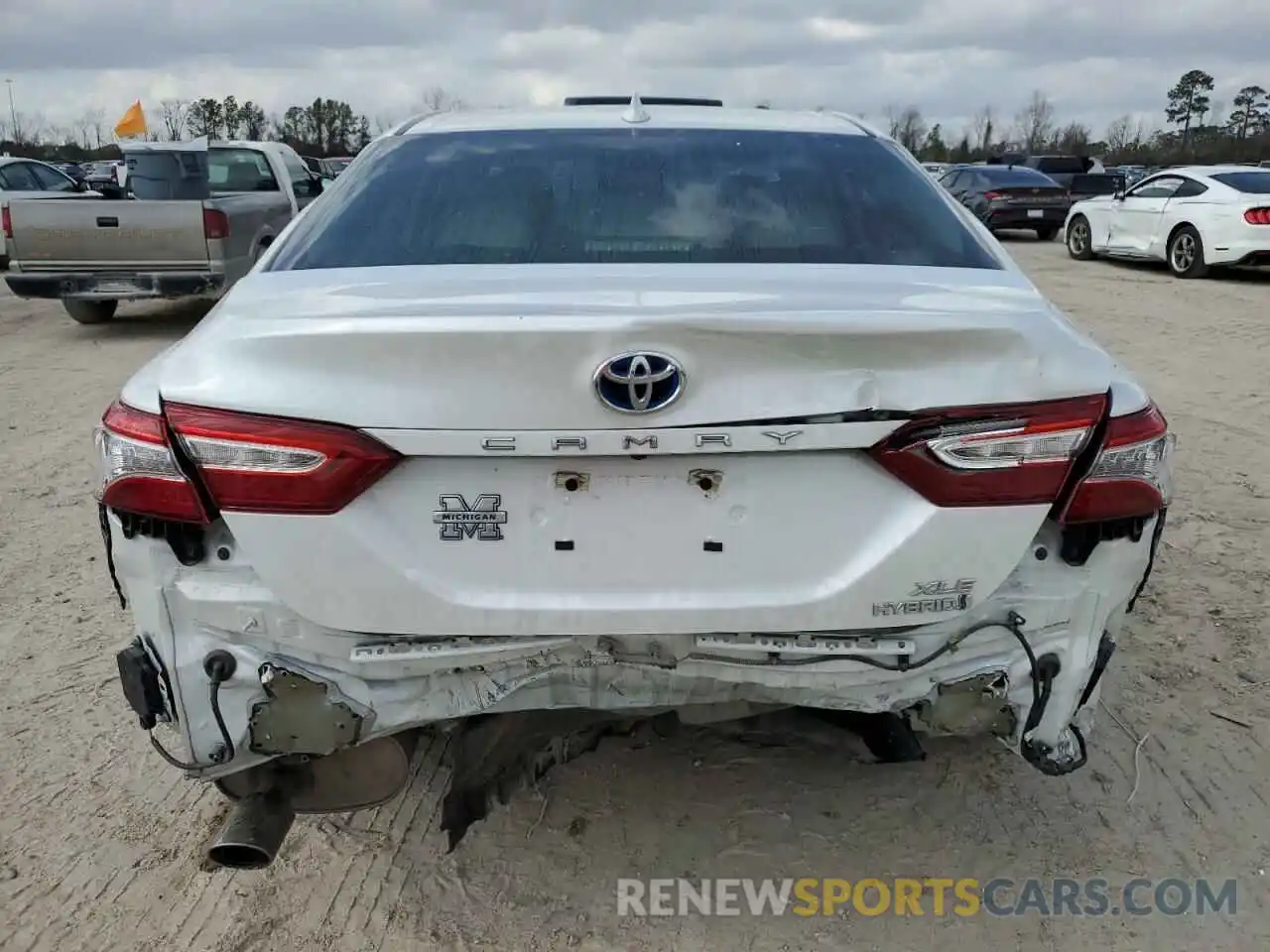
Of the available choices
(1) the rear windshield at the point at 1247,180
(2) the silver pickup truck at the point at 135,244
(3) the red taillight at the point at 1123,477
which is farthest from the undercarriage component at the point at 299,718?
(1) the rear windshield at the point at 1247,180

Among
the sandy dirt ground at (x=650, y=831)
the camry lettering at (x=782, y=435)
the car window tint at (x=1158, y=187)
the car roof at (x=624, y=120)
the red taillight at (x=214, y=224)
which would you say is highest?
the car roof at (x=624, y=120)

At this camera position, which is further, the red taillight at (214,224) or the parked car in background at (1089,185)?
the parked car in background at (1089,185)

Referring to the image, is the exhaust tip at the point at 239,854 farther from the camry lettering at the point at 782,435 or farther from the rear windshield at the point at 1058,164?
the rear windshield at the point at 1058,164

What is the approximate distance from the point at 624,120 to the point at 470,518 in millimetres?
1715

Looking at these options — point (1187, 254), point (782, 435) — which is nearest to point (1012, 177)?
point (1187, 254)

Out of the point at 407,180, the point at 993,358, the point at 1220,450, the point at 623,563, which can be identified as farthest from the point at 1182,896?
the point at 1220,450

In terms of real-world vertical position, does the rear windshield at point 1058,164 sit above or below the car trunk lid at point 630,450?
below

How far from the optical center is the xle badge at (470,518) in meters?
1.99

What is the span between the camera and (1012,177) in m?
20.0

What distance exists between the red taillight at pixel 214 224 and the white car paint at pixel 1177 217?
1177cm

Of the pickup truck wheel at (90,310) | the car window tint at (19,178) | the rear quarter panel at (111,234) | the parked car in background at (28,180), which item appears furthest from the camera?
the car window tint at (19,178)

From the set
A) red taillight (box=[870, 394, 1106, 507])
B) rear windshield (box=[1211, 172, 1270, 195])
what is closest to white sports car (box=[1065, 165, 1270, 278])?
rear windshield (box=[1211, 172, 1270, 195])

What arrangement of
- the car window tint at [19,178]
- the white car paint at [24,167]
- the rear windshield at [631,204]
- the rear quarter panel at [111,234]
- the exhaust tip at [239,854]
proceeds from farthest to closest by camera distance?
the car window tint at [19,178] < the white car paint at [24,167] < the rear quarter panel at [111,234] < the rear windshield at [631,204] < the exhaust tip at [239,854]

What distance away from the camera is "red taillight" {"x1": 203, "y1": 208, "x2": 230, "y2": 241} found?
9.45 metres
